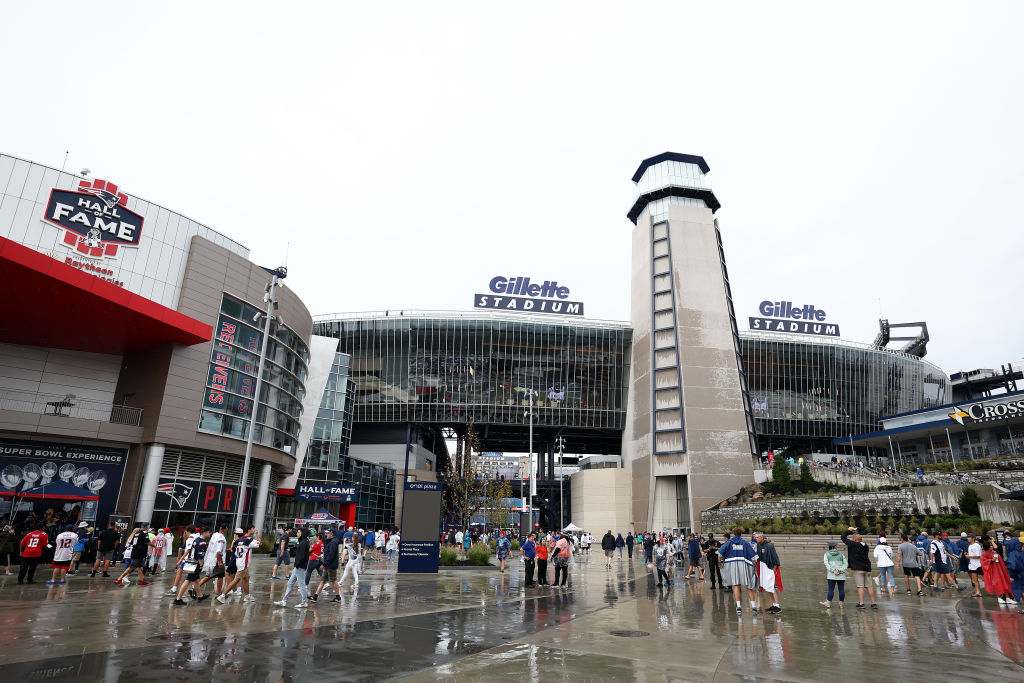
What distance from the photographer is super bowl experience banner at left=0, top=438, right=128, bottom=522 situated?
89.7 ft

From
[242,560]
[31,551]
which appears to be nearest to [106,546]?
[31,551]

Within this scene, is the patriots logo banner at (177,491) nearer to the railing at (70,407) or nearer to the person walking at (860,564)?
the railing at (70,407)

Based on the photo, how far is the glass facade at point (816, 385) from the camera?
3086 inches

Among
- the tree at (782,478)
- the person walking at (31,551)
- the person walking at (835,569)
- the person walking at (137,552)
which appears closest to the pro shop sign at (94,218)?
the person walking at (31,551)

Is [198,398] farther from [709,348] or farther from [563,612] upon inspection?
[709,348]

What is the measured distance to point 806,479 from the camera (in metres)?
50.1

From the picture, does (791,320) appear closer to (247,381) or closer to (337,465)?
(337,465)

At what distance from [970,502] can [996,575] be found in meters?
23.8

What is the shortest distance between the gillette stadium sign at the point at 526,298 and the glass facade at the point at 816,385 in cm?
2532

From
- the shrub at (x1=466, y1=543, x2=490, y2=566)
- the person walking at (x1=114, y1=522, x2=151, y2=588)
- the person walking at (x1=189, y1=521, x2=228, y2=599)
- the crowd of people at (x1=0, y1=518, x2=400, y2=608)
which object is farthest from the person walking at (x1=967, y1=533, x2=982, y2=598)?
the person walking at (x1=114, y1=522, x2=151, y2=588)

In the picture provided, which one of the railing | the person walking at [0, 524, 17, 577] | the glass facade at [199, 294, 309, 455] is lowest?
the person walking at [0, 524, 17, 577]

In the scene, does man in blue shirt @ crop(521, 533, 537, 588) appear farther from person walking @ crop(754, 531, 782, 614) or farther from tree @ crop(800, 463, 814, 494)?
tree @ crop(800, 463, 814, 494)

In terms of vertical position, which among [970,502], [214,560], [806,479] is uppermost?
[806,479]

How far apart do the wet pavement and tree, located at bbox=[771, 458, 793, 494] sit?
3671cm
